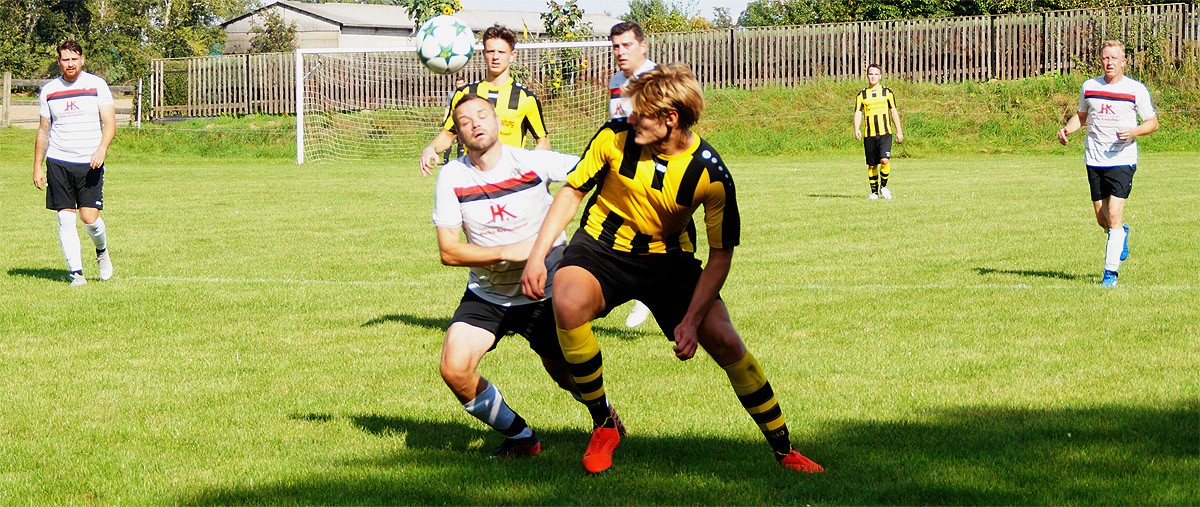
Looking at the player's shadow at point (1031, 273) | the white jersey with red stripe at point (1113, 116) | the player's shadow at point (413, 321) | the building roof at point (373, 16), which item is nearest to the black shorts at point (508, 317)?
the player's shadow at point (413, 321)

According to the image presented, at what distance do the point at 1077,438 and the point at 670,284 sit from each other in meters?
2.09

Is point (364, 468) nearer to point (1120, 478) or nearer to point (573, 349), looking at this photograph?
point (573, 349)

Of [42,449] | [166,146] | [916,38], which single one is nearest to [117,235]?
[42,449]

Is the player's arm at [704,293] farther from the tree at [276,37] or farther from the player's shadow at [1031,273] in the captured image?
the tree at [276,37]

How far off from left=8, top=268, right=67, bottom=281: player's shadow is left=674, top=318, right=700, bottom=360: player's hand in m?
9.04

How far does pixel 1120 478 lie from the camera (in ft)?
17.0

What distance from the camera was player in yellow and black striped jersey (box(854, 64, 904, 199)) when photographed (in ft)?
67.1

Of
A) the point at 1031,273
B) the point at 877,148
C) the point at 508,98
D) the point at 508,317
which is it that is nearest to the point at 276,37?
the point at 877,148

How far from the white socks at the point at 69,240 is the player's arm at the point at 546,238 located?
7.83m

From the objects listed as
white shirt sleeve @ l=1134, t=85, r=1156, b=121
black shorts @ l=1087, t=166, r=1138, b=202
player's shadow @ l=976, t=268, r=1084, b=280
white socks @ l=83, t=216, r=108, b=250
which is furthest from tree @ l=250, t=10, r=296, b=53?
white shirt sleeve @ l=1134, t=85, r=1156, b=121

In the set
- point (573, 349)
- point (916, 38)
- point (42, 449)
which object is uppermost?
point (916, 38)

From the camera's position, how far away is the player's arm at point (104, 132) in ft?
37.5

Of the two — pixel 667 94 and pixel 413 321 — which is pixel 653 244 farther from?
pixel 413 321

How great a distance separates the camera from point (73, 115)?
11625 millimetres
